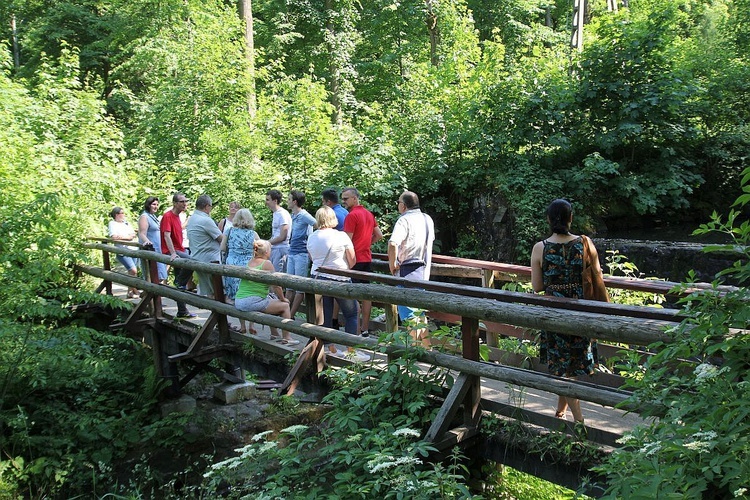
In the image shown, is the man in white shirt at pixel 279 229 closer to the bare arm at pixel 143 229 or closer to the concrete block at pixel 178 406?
the concrete block at pixel 178 406

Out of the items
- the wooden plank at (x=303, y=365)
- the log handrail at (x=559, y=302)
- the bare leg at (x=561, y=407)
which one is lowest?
the wooden plank at (x=303, y=365)

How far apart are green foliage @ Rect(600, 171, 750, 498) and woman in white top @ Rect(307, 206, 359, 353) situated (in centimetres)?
413

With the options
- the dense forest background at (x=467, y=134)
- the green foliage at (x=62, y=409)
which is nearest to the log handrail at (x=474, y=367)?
the green foliage at (x=62, y=409)

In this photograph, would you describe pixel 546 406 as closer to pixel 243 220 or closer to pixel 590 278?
pixel 590 278

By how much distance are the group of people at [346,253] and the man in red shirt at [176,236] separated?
0.01 meters

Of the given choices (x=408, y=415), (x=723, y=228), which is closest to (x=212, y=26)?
(x=408, y=415)

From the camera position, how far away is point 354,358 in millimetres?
5980

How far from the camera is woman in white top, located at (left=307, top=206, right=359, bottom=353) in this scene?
22.5ft

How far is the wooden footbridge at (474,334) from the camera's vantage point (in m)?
3.69

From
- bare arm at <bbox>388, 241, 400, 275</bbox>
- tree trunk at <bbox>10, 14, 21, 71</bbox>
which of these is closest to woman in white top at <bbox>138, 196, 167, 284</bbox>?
bare arm at <bbox>388, 241, 400, 275</bbox>

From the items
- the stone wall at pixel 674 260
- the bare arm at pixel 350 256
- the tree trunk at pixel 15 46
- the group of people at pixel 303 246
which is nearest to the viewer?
the group of people at pixel 303 246

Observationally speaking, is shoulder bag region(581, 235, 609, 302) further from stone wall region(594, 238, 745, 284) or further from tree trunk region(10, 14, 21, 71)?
tree trunk region(10, 14, 21, 71)

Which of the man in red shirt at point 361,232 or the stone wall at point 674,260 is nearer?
the man in red shirt at point 361,232

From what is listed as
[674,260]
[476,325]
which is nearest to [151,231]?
[476,325]
